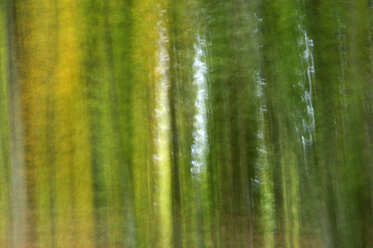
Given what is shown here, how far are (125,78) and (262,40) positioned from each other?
0.22 meters

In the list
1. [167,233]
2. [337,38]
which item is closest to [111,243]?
[167,233]

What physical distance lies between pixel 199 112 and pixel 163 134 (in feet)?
0.22

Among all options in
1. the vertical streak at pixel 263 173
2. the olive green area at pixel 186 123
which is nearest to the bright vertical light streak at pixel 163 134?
the olive green area at pixel 186 123

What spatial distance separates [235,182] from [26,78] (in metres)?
0.38

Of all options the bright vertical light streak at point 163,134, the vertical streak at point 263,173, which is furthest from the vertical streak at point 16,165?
the vertical streak at point 263,173

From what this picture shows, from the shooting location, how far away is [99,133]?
0.64 meters

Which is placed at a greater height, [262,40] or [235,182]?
[262,40]

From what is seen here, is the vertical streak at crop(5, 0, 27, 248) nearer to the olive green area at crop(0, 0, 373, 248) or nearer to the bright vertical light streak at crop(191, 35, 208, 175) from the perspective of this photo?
the olive green area at crop(0, 0, 373, 248)

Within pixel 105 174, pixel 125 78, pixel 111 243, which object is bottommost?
pixel 111 243

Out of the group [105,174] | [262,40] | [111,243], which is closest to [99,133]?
[105,174]

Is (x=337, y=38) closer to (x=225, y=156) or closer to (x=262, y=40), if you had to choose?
(x=262, y=40)

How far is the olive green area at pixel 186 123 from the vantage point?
59 cm

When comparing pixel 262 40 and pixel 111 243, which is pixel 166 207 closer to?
pixel 111 243

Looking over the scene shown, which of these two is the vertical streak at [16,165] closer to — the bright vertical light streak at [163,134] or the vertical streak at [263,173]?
the bright vertical light streak at [163,134]
